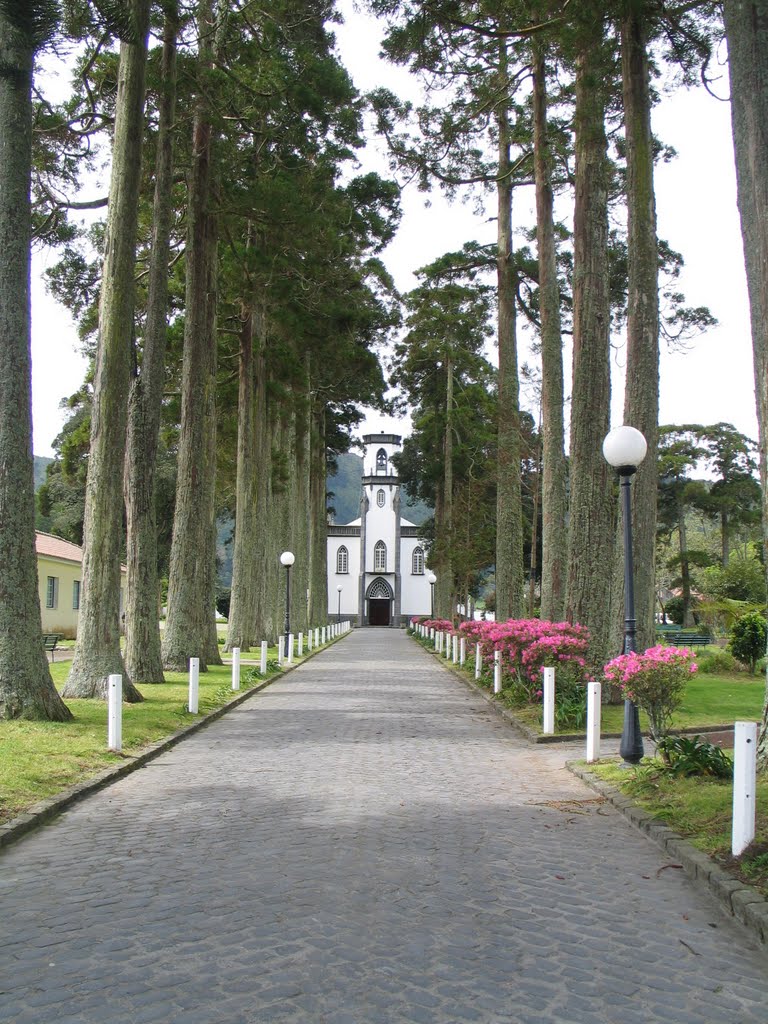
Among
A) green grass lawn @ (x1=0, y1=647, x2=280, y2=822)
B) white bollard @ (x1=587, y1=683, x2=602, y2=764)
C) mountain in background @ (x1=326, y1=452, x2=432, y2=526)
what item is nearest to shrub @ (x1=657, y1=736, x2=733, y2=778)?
white bollard @ (x1=587, y1=683, x2=602, y2=764)

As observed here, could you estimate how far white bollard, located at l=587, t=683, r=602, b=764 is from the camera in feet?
33.8

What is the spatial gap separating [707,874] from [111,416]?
10.7 metres

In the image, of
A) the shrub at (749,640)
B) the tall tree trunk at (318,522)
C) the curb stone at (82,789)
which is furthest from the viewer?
the tall tree trunk at (318,522)

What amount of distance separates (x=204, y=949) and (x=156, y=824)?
3.01 metres

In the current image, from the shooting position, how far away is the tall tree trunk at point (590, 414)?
1551 centimetres

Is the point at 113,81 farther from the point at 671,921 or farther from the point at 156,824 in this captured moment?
the point at 671,921

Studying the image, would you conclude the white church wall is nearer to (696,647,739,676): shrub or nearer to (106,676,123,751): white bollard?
(696,647,739,676): shrub

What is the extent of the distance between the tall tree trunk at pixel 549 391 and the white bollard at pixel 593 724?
740 cm

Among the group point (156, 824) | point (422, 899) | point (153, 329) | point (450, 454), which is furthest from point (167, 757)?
point (450, 454)

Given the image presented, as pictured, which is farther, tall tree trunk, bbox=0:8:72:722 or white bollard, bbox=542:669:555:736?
white bollard, bbox=542:669:555:736

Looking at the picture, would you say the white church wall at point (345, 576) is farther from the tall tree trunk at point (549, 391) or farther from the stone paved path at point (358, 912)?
the stone paved path at point (358, 912)

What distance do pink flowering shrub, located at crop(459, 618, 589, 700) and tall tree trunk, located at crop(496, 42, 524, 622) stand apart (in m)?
6.86

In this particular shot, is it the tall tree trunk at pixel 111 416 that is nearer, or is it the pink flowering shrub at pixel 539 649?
the pink flowering shrub at pixel 539 649

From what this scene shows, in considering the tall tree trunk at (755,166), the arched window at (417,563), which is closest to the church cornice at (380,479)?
the arched window at (417,563)
